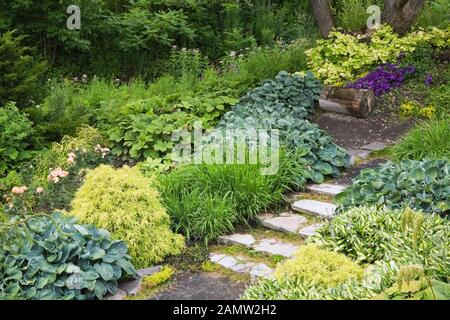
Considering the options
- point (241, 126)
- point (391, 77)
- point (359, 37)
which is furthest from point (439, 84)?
point (241, 126)

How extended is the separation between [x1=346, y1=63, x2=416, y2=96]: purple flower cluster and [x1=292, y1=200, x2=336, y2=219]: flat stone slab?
3.19m

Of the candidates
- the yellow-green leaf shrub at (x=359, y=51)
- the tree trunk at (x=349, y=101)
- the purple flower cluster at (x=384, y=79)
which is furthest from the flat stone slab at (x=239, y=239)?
the yellow-green leaf shrub at (x=359, y=51)

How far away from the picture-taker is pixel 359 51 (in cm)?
957

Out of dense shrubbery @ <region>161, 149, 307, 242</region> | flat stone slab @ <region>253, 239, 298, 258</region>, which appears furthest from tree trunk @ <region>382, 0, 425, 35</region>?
flat stone slab @ <region>253, 239, 298, 258</region>

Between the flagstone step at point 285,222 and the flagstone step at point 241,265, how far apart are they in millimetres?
619

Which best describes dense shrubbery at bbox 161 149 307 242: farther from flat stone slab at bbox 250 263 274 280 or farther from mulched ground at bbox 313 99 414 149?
mulched ground at bbox 313 99 414 149

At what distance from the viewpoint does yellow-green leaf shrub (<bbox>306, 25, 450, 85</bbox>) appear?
9.43 metres

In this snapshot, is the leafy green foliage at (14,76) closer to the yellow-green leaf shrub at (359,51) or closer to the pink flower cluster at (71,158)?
the pink flower cluster at (71,158)

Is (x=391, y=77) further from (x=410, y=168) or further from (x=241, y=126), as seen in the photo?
(x=410, y=168)

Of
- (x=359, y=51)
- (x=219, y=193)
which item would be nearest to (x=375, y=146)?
(x=359, y=51)

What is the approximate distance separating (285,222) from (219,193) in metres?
0.73

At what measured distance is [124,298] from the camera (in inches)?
192

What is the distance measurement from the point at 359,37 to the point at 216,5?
15.5 ft

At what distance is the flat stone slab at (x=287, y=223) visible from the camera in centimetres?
589
